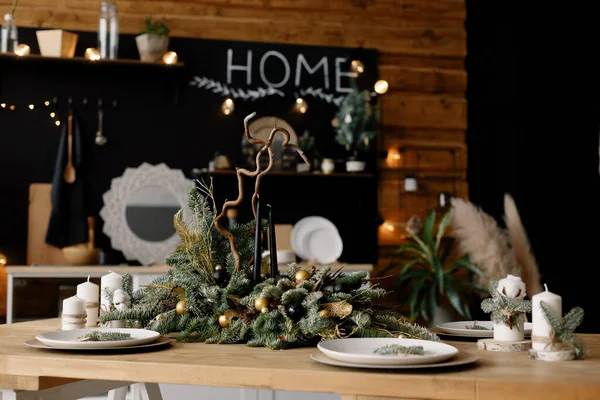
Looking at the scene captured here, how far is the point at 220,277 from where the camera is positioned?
6.64ft

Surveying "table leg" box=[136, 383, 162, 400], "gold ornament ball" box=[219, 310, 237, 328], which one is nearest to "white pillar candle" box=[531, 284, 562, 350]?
"gold ornament ball" box=[219, 310, 237, 328]

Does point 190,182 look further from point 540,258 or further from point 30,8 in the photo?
point 540,258

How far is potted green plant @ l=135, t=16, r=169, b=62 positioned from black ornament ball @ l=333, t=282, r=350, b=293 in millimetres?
3471

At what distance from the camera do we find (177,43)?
17.3ft

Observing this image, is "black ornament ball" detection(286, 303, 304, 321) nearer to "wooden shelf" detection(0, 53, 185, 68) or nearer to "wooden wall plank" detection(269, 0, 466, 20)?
"wooden shelf" detection(0, 53, 185, 68)

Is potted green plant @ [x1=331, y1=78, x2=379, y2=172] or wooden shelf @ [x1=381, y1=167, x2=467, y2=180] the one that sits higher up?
potted green plant @ [x1=331, y1=78, x2=379, y2=172]

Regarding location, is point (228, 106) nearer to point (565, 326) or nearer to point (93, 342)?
point (93, 342)

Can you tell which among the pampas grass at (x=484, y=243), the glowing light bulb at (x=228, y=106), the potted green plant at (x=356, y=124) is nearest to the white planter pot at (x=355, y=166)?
the potted green plant at (x=356, y=124)

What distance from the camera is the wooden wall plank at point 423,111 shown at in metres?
5.58

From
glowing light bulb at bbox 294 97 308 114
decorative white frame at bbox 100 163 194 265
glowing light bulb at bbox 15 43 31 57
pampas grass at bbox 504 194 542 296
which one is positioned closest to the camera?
glowing light bulb at bbox 15 43 31 57

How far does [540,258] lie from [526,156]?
701 mm

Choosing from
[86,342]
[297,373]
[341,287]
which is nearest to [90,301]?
[86,342]

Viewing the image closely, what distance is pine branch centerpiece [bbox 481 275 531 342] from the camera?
175 centimetres

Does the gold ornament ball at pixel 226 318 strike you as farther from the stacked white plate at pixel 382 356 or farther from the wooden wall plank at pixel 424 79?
the wooden wall plank at pixel 424 79
